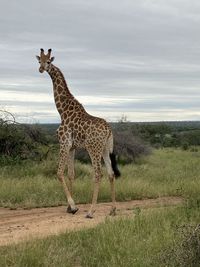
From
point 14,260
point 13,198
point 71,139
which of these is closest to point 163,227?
point 14,260

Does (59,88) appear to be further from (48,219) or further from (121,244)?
(121,244)

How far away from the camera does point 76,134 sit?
35.9 ft

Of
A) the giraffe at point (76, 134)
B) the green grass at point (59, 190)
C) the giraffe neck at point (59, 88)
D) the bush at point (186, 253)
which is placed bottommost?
the green grass at point (59, 190)

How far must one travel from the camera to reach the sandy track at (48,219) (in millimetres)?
8656

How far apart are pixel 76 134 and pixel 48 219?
185 cm

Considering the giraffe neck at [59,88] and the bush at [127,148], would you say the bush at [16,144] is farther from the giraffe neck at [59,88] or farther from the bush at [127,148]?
the bush at [127,148]

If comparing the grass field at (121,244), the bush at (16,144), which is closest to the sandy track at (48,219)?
the grass field at (121,244)

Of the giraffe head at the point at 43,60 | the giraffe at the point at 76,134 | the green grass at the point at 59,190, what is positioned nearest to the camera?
the giraffe at the point at 76,134

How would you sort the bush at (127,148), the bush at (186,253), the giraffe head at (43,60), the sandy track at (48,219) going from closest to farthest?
the bush at (186,253) < the sandy track at (48,219) < the giraffe head at (43,60) < the bush at (127,148)

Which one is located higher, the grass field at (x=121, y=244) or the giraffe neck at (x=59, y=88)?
the giraffe neck at (x=59, y=88)

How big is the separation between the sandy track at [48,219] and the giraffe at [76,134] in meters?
0.34

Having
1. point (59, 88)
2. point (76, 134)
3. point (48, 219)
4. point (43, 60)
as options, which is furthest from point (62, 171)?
point (43, 60)

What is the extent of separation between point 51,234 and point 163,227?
1.69 meters

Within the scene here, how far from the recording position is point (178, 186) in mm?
13641
